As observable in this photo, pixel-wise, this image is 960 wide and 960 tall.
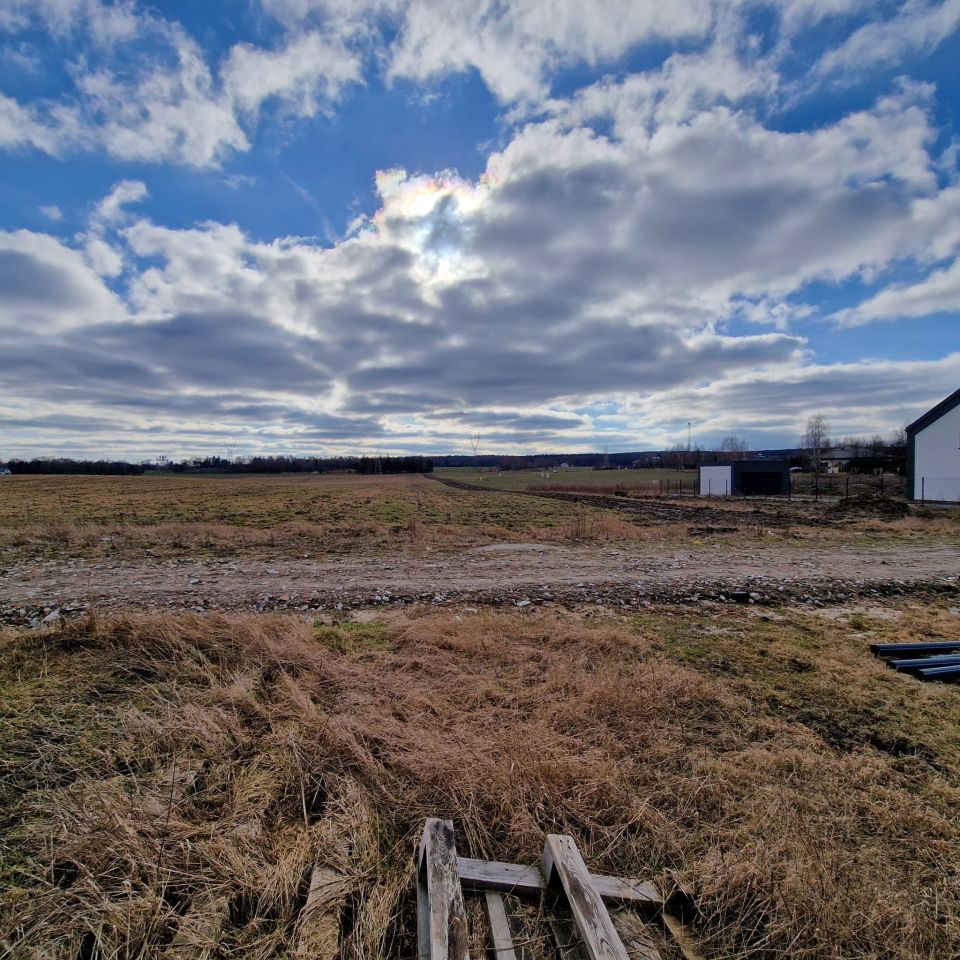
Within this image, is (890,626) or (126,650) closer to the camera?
(126,650)

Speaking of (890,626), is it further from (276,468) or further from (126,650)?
(276,468)

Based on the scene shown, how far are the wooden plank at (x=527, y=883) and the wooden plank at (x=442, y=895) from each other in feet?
0.39

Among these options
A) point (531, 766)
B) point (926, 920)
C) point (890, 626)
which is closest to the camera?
point (926, 920)

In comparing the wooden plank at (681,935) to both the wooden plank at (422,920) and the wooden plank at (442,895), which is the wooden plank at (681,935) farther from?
the wooden plank at (422,920)

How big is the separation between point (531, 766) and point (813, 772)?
2.17 meters

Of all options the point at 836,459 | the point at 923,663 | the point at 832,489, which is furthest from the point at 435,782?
the point at 836,459

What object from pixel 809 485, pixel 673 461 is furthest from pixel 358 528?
pixel 673 461

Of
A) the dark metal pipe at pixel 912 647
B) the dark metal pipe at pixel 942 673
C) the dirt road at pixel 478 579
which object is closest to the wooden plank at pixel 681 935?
the dark metal pipe at pixel 942 673

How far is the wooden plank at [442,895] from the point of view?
211 centimetres

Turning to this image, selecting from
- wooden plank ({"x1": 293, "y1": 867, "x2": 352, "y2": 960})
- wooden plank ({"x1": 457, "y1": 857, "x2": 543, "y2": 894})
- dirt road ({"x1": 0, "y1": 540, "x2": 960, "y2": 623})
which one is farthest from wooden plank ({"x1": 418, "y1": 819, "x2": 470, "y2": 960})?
dirt road ({"x1": 0, "y1": 540, "x2": 960, "y2": 623})

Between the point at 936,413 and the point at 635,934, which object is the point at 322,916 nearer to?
the point at 635,934

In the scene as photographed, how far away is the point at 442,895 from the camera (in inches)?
91.9

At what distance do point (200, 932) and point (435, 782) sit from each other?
4.85ft

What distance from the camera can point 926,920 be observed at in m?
2.40
